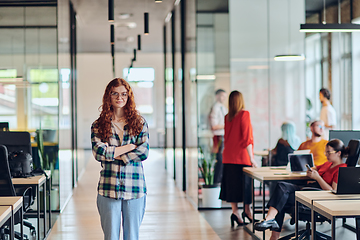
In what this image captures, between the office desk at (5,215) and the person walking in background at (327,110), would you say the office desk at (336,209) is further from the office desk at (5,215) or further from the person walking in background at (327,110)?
the person walking in background at (327,110)

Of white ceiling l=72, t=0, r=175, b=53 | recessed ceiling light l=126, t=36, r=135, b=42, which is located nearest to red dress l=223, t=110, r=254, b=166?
white ceiling l=72, t=0, r=175, b=53

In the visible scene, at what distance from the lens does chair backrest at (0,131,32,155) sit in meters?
4.68

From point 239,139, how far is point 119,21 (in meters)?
5.58

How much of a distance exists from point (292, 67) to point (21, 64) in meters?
3.67

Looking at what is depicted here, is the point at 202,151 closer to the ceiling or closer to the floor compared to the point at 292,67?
closer to the floor

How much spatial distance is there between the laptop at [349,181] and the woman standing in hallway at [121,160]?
4.71 ft

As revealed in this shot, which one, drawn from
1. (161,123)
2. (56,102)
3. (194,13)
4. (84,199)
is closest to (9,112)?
(56,102)

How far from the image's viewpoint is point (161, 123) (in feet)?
57.2

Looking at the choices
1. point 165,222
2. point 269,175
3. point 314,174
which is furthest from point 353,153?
point 165,222

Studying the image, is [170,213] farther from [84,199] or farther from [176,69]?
[176,69]

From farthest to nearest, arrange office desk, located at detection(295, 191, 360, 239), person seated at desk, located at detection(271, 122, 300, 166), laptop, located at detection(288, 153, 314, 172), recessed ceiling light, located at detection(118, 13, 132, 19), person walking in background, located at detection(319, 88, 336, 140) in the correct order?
recessed ceiling light, located at detection(118, 13, 132, 19) → person walking in background, located at detection(319, 88, 336, 140) → person seated at desk, located at detection(271, 122, 300, 166) → laptop, located at detection(288, 153, 314, 172) → office desk, located at detection(295, 191, 360, 239)

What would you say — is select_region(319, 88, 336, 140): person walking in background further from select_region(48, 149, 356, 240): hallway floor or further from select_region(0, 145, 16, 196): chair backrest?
select_region(0, 145, 16, 196): chair backrest

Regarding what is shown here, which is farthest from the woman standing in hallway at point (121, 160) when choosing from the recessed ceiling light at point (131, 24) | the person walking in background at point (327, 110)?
the recessed ceiling light at point (131, 24)

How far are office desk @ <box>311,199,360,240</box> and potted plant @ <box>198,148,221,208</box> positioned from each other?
2.98 m
